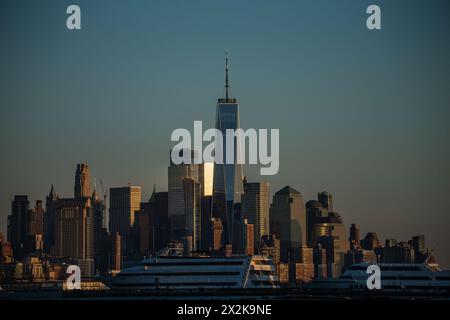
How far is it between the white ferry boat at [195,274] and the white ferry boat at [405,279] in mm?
8543

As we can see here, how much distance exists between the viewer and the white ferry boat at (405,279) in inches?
6634

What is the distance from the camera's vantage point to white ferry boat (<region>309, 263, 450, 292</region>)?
16850 cm

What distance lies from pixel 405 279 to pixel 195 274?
26018mm

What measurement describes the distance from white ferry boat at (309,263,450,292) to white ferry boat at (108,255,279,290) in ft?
28.0

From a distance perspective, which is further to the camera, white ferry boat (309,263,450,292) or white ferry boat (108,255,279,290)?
white ferry boat (108,255,279,290)

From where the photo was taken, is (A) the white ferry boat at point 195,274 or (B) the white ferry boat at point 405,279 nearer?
(B) the white ferry boat at point 405,279

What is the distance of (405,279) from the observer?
561ft

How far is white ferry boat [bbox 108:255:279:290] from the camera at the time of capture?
171500 mm

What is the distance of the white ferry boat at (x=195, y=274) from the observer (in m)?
172
